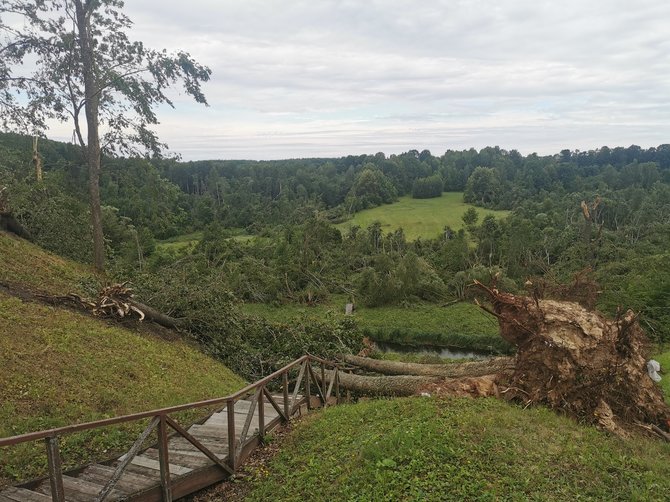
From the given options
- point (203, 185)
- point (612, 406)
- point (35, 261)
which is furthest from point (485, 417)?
point (203, 185)

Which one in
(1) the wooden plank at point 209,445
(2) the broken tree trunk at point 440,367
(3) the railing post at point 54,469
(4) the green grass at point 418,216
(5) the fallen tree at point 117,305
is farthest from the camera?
(4) the green grass at point 418,216

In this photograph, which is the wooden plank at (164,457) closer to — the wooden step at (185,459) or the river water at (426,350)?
the wooden step at (185,459)

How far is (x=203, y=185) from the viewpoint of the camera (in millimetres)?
106125

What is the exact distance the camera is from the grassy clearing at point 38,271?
12.5m

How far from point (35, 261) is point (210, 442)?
11249 mm

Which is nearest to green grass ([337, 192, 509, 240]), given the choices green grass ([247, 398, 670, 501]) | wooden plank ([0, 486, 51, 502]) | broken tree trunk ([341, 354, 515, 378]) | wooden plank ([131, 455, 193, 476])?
broken tree trunk ([341, 354, 515, 378])

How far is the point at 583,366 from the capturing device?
29.8ft

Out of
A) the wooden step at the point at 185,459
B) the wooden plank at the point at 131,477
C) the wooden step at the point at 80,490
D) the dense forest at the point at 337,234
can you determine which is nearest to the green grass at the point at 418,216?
the dense forest at the point at 337,234

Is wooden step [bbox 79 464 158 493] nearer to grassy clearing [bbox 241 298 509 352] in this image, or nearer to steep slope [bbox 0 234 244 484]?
steep slope [bbox 0 234 244 484]

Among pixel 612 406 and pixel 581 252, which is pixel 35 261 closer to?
pixel 612 406

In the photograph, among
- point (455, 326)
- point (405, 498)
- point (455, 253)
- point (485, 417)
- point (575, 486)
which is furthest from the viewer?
point (455, 253)

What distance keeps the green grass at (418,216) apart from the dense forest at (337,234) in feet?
10.7

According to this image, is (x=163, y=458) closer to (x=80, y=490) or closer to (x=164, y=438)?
(x=164, y=438)

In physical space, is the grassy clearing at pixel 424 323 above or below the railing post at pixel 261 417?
below
